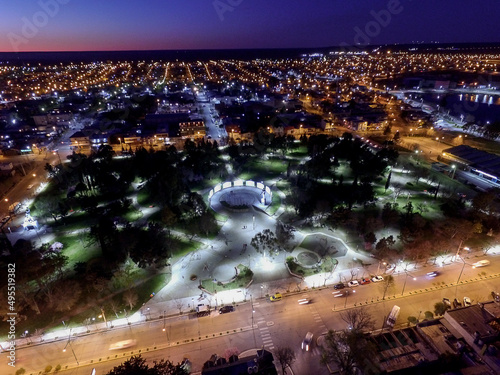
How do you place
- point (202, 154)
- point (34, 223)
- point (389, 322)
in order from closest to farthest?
point (389, 322) < point (34, 223) < point (202, 154)

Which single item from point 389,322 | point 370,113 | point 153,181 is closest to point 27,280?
point 153,181

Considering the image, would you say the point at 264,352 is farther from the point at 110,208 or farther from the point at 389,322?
the point at 110,208

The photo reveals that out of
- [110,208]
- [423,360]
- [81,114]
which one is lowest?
[423,360]

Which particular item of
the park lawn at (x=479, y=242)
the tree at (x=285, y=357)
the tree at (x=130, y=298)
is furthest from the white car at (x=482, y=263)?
the tree at (x=130, y=298)

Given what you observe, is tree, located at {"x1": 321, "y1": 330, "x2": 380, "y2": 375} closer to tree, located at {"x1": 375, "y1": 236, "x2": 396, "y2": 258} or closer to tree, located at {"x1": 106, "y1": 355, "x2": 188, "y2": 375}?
tree, located at {"x1": 375, "y1": 236, "x2": 396, "y2": 258}

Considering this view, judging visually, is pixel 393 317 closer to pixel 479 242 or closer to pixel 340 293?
pixel 340 293

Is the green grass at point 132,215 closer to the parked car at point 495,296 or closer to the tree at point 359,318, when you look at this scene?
the tree at point 359,318

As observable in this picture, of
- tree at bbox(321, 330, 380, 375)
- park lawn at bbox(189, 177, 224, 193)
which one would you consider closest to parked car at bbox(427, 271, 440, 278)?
tree at bbox(321, 330, 380, 375)
